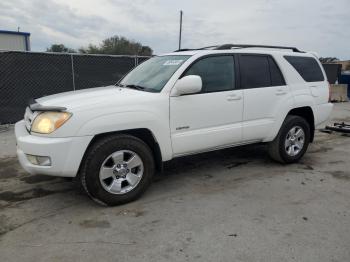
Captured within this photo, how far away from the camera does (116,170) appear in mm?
3805

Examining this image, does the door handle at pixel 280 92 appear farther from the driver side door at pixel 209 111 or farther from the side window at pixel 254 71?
the driver side door at pixel 209 111

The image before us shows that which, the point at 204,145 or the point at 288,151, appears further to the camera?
the point at 288,151

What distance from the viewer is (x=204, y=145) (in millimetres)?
4414

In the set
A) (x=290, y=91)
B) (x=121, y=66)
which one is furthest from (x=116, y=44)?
(x=290, y=91)

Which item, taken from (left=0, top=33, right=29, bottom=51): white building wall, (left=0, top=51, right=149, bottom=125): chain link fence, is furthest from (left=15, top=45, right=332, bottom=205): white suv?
(left=0, top=33, right=29, bottom=51): white building wall

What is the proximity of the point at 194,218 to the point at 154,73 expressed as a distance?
2.03 m

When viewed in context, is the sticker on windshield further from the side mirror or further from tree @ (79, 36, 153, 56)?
tree @ (79, 36, 153, 56)

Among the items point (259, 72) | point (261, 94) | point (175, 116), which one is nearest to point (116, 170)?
point (175, 116)

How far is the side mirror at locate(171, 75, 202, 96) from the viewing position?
13.1 ft

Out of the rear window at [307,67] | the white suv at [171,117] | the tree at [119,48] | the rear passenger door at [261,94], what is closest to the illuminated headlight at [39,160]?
the white suv at [171,117]

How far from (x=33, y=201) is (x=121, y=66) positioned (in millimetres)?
6907

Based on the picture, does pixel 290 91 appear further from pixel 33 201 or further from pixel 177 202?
pixel 33 201

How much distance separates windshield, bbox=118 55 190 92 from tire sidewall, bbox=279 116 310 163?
77.1 inches

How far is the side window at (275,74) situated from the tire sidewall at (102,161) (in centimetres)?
230
